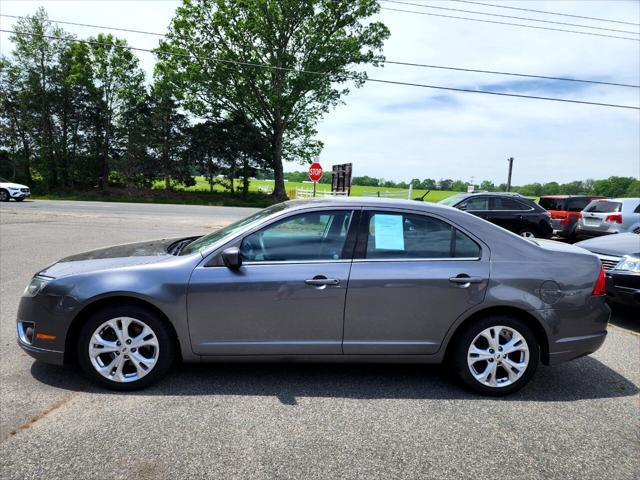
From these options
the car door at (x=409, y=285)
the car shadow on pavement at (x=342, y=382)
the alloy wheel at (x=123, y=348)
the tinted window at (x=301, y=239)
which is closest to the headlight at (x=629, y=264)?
the car shadow on pavement at (x=342, y=382)

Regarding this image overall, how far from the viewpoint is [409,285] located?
338 centimetres

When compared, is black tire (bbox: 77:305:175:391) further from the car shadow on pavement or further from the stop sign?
the stop sign

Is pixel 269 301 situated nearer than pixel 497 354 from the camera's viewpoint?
Yes

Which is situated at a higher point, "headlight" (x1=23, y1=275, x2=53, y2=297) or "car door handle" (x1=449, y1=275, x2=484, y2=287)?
"car door handle" (x1=449, y1=275, x2=484, y2=287)

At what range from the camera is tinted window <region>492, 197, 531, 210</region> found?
12.0 metres

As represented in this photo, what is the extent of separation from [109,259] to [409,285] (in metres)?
2.44

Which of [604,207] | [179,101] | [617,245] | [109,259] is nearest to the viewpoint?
[109,259]

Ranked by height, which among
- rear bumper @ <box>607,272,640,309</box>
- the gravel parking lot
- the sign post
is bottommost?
the gravel parking lot

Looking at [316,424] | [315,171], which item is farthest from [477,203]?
[315,171]

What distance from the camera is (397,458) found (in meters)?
2.64

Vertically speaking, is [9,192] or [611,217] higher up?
[611,217]

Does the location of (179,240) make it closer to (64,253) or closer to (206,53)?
(64,253)

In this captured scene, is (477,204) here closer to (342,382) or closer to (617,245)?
(617,245)

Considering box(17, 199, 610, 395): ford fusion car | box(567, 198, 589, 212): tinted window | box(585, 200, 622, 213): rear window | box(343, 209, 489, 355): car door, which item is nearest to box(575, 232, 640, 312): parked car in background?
box(17, 199, 610, 395): ford fusion car
